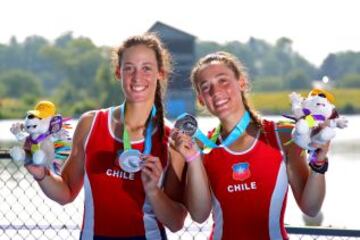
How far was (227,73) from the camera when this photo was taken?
11.0 feet

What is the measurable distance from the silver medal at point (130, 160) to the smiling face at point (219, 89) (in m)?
0.41

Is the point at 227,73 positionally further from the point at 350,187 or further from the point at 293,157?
the point at 350,187

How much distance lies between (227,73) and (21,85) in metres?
104

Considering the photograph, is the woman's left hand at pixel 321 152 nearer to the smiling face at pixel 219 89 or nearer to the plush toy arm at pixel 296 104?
the plush toy arm at pixel 296 104

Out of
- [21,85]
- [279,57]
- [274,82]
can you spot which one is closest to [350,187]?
[21,85]

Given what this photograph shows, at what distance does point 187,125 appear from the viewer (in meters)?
3.10

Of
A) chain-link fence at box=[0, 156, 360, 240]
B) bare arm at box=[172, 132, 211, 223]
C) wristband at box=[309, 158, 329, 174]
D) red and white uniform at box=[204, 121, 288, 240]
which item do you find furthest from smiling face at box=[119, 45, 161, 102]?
chain-link fence at box=[0, 156, 360, 240]

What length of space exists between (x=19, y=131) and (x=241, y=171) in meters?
1.05

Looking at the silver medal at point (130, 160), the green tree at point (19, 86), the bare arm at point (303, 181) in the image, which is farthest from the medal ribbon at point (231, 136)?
the green tree at point (19, 86)

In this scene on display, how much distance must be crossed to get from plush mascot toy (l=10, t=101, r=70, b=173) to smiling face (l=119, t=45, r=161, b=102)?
0.38 m

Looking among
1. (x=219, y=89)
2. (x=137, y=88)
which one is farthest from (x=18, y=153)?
(x=219, y=89)

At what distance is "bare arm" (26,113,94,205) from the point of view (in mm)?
3447

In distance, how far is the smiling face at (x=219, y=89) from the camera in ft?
10.7

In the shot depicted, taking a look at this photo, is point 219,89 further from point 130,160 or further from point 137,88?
point 130,160
